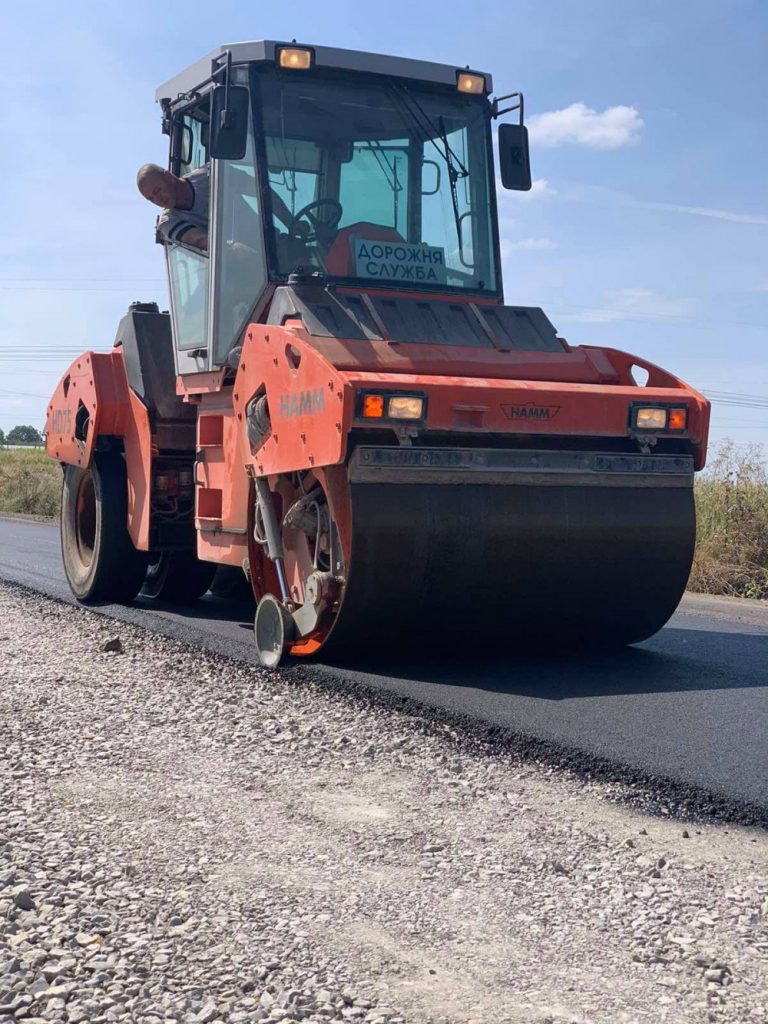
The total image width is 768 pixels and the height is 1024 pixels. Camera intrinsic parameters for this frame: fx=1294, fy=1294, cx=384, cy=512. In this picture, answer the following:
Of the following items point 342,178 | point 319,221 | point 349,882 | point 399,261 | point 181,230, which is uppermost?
point 342,178

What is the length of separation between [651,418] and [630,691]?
1283 mm

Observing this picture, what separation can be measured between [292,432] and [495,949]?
3351 mm

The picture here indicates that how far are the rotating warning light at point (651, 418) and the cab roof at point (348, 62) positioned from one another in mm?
2321

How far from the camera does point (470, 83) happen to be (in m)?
7.05

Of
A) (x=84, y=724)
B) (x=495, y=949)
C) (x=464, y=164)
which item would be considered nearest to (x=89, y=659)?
(x=84, y=724)

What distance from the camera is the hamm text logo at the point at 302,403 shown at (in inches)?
215

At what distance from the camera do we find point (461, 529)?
217 inches

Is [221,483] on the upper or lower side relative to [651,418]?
lower

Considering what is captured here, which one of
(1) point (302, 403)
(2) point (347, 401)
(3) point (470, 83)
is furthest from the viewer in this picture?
(3) point (470, 83)

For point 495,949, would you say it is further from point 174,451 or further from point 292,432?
point 174,451

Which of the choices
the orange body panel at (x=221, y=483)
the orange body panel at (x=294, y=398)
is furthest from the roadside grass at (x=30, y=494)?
the orange body panel at (x=294, y=398)

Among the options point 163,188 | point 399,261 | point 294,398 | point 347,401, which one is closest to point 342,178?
point 399,261

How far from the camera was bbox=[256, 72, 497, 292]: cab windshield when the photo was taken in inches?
261

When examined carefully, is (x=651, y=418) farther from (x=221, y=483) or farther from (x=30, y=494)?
(x=30, y=494)
